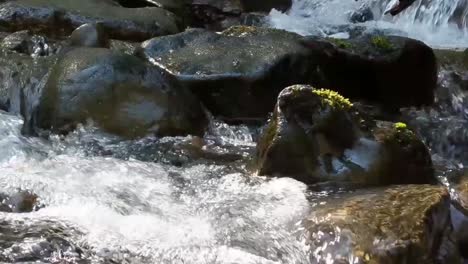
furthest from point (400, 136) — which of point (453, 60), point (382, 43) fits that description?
point (453, 60)

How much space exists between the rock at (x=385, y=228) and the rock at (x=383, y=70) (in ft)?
10.5

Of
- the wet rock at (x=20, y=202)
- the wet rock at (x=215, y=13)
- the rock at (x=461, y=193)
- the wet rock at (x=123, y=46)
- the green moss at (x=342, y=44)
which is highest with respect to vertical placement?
the green moss at (x=342, y=44)

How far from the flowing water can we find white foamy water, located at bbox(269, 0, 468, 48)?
4.39 metres

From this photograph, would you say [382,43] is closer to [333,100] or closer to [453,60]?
[453,60]

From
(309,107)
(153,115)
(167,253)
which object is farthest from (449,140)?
(167,253)

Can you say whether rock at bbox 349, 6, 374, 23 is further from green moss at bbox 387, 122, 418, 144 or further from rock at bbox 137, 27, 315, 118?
green moss at bbox 387, 122, 418, 144

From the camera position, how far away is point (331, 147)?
196 inches

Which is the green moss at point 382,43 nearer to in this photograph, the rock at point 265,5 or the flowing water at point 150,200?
the flowing water at point 150,200

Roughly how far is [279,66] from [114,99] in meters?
1.67

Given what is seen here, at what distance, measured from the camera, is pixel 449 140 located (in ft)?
22.8

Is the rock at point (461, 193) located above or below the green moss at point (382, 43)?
below

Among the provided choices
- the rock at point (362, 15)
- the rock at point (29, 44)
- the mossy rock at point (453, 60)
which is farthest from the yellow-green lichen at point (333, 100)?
the rock at point (362, 15)

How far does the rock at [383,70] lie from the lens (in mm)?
7336

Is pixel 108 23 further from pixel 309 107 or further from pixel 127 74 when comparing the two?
pixel 309 107
